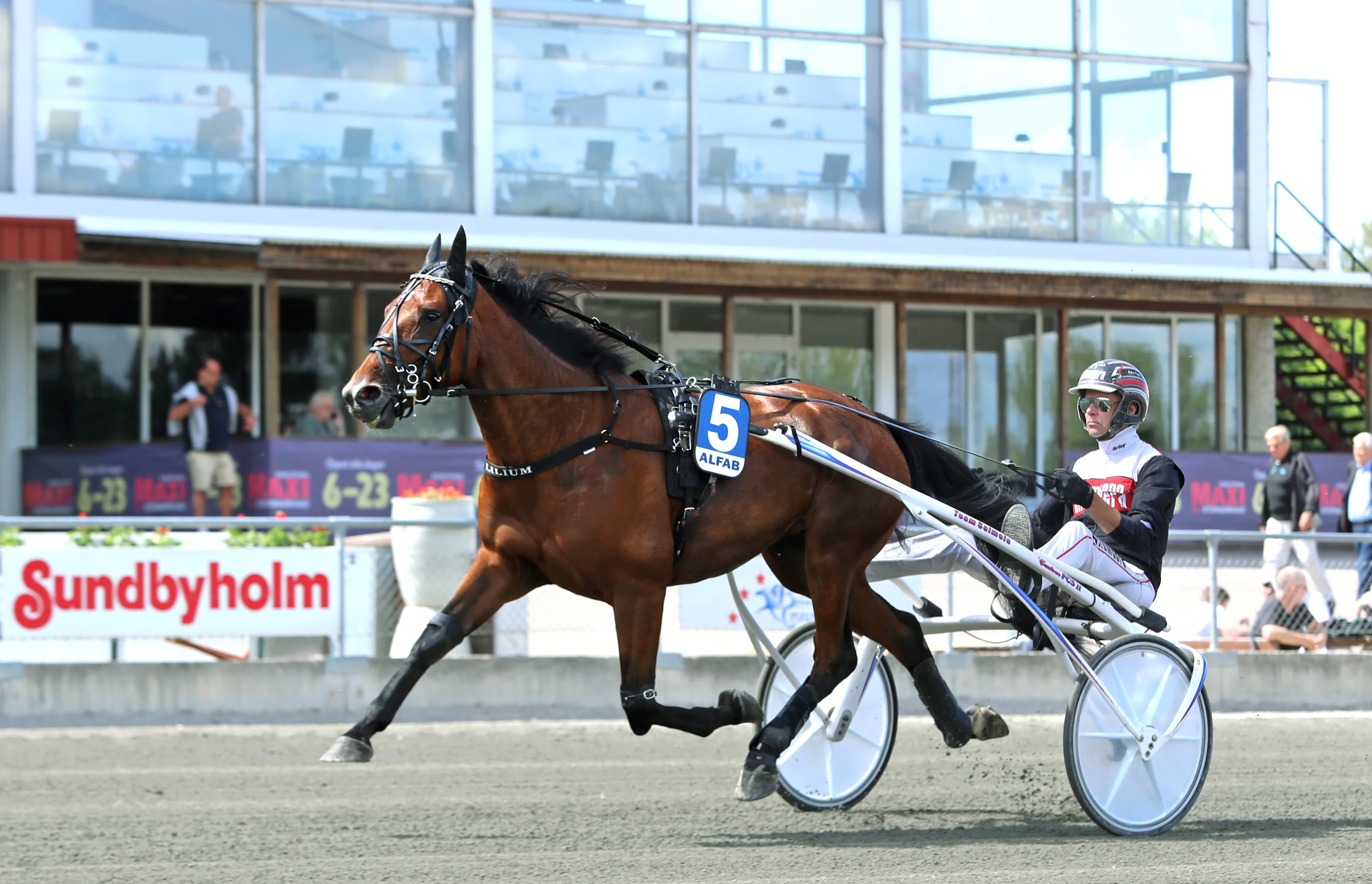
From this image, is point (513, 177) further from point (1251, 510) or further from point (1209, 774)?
point (1209, 774)

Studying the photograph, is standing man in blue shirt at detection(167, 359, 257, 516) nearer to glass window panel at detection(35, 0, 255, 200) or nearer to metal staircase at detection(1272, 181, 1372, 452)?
glass window panel at detection(35, 0, 255, 200)

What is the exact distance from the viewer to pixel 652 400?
18.6 feet

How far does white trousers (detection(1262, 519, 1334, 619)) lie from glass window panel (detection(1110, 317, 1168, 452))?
901 cm

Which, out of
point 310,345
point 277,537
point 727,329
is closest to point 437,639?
point 277,537

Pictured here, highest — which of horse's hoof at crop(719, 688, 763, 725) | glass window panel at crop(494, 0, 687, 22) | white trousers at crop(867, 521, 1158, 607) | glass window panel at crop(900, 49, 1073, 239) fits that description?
glass window panel at crop(494, 0, 687, 22)

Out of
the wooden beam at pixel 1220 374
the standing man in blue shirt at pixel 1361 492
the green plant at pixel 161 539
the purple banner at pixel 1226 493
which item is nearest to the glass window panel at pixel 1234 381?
the wooden beam at pixel 1220 374

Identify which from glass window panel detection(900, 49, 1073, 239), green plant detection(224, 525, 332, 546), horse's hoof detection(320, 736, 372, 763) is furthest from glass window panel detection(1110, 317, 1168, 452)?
horse's hoof detection(320, 736, 372, 763)

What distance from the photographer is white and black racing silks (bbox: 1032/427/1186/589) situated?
599cm

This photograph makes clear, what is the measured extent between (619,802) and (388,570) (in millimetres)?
3588

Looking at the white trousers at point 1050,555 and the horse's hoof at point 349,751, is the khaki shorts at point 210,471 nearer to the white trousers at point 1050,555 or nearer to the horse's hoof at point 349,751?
the white trousers at point 1050,555

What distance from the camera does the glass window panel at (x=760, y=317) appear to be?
60.7 ft

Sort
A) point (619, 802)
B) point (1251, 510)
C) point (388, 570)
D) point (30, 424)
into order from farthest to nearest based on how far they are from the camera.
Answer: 1. point (1251, 510)
2. point (30, 424)
3. point (388, 570)
4. point (619, 802)

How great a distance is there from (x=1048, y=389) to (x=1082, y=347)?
0.68m

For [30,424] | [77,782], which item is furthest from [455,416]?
[77,782]
